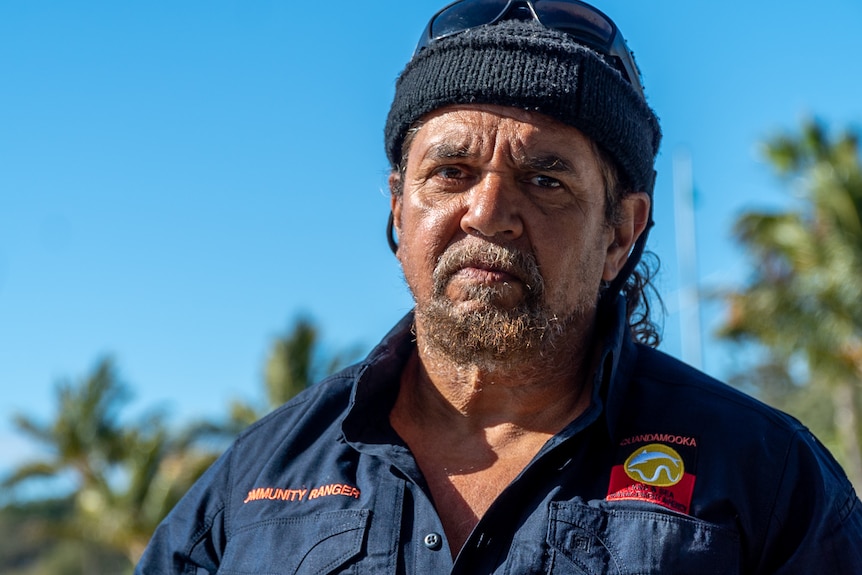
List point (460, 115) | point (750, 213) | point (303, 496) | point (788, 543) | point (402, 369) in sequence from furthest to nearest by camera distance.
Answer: point (750, 213), point (402, 369), point (460, 115), point (303, 496), point (788, 543)

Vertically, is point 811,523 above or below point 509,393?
below

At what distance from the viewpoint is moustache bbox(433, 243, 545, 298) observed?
2742 mm

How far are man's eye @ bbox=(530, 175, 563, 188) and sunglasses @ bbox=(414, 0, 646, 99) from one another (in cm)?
43

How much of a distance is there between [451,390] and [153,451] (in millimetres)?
19674

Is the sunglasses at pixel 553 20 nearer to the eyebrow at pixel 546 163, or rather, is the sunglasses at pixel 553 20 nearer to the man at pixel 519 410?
the man at pixel 519 410

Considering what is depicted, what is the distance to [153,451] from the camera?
21.6 m

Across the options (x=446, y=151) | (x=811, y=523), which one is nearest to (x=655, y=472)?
(x=811, y=523)

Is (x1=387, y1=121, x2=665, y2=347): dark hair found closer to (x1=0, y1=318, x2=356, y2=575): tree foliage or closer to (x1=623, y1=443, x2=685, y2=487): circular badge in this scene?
(x1=623, y1=443, x2=685, y2=487): circular badge

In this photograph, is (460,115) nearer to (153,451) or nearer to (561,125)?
(561,125)

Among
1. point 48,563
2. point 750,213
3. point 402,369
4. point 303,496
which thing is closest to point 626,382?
point 402,369

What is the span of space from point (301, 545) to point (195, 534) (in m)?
0.40

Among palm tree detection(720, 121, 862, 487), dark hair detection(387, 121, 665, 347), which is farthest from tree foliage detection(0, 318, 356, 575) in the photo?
dark hair detection(387, 121, 665, 347)

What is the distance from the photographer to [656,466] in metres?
2.58

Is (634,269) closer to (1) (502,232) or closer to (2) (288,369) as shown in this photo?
(1) (502,232)
